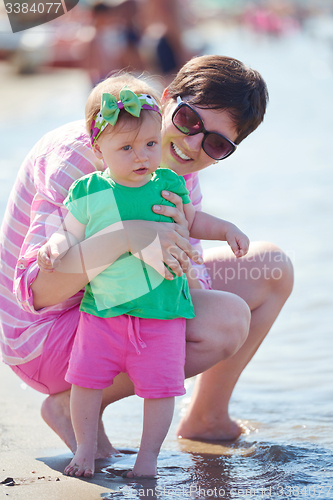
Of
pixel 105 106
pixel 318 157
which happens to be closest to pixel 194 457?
pixel 105 106

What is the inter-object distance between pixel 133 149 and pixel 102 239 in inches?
10.5

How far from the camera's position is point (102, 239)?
1.77 metres

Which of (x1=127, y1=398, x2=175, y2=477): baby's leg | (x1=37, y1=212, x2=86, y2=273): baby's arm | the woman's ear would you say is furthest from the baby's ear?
(x1=127, y1=398, x2=175, y2=477): baby's leg

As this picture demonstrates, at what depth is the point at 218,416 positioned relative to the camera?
90.0 inches

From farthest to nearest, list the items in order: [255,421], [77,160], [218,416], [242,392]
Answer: [242,392] → [255,421] → [218,416] → [77,160]

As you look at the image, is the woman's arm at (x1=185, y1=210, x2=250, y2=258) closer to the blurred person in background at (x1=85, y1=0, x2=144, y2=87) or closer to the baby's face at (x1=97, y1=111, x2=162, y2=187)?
the baby's face at (x1=97, y1=111, x2=162, y2=187)

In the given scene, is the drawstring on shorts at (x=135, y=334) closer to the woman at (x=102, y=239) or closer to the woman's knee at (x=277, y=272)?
the woman at (x=102, y=239)

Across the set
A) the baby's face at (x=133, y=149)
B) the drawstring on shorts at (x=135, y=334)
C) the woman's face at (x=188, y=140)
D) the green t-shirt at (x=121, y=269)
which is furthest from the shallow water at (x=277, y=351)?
the woman's face at (x=188, y=140)

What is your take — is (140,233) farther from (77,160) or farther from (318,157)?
(318,157)

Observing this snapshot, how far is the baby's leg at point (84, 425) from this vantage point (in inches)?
69.3

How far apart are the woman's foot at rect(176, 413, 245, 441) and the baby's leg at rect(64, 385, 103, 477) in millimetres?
591

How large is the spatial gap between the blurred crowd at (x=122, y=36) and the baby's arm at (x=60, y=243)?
0.92m

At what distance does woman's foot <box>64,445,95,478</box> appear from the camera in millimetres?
1742

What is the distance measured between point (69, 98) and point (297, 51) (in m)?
14.3
